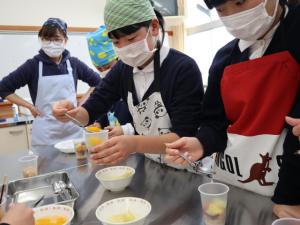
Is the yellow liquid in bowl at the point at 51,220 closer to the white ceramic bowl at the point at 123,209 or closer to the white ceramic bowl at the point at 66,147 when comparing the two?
the white ceramic bowl at the point at 123,209

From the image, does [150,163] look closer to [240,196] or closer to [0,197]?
[240,196]

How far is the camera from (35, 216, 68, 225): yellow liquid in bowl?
845mm

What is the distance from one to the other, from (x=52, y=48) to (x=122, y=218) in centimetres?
178

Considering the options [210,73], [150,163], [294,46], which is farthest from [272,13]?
[150,163]

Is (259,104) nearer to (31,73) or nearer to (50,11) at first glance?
(31,73)

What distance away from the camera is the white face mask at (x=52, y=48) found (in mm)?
2281

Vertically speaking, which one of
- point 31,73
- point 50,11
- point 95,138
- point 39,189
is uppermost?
point 50,11

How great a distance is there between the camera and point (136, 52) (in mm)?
1257

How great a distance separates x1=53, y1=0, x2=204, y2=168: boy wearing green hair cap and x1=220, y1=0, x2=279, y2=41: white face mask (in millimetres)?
304

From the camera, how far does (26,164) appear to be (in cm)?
134

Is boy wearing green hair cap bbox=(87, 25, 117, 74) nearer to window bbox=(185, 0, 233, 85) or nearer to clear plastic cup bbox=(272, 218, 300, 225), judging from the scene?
clear plastic cup bbox=(272, 218, 300, 225)

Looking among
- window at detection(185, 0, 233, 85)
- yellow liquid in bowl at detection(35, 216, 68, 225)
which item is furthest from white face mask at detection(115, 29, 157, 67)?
window at detection(185, 0, 233, 85)

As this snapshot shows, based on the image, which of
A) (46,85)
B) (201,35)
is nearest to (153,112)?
(46,85)

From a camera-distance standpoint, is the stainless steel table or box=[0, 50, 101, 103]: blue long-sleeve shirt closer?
the stainless steel table
